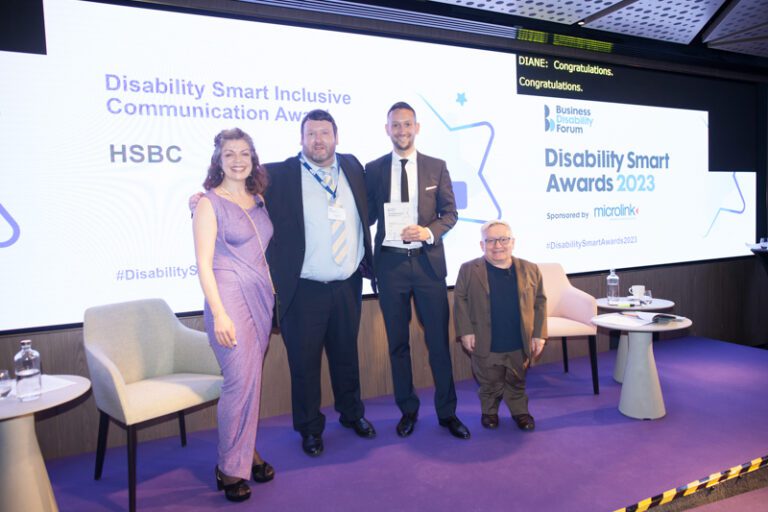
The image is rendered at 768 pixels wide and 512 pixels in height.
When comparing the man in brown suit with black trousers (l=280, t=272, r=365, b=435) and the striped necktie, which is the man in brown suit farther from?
the striped necktie

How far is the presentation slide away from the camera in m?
2.90

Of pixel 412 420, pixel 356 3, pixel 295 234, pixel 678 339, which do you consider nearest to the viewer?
pixel 295 234

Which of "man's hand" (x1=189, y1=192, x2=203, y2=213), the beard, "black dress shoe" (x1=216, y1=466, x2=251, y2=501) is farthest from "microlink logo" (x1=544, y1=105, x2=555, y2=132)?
"black dress shoe" (x1=216, y1=466, x2=251, y2=501)

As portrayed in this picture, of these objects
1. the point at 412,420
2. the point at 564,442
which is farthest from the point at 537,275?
the point at 412,420

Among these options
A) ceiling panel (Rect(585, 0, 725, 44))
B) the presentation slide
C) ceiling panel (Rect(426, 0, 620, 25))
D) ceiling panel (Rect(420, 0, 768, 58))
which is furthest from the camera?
ceiling panel (Rect(585, 0, 725, 44))

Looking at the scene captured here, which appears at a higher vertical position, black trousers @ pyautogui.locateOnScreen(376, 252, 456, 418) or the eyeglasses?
the eyeglasses

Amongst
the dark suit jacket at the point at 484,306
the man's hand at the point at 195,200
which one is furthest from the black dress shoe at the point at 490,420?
the man's hand at the point at 195,200

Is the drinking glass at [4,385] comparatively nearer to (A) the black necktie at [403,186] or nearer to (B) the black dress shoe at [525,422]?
(A) the black necktie at [403,186]

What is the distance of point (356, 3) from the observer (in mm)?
3650

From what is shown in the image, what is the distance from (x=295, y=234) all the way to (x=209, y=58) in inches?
56.5

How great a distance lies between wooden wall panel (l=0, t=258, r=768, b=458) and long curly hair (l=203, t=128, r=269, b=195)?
1214 mm

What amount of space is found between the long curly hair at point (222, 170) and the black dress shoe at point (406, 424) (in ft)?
5.39

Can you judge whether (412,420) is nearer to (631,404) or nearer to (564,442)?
(564,442)

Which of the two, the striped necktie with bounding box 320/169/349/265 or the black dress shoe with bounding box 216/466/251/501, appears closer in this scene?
the black dress shoe with bounding box 216/466/251/501
